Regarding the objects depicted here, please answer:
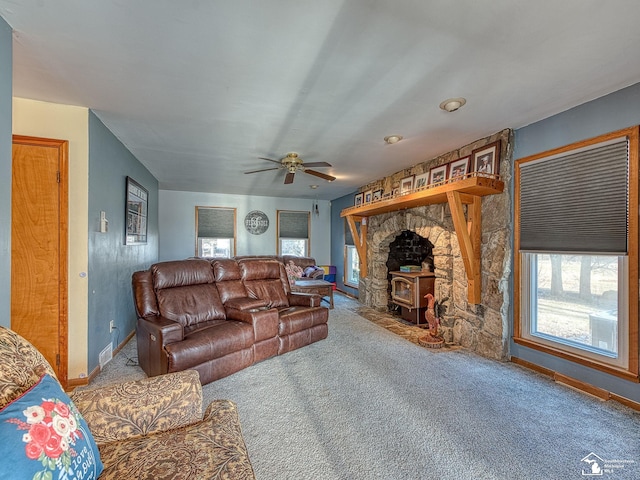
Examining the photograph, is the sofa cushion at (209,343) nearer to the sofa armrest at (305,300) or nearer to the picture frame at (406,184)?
the sofa armrest at (305,300)

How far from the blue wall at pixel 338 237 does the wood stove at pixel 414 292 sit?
2.21 metres

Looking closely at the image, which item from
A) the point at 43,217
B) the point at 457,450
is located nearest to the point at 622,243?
the point at 457,450

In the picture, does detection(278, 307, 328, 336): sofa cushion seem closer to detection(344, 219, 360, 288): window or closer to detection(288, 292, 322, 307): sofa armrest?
detection(288, 292, 322, 307): sofa armrest

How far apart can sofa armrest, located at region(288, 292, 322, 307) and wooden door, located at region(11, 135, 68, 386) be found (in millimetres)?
2390

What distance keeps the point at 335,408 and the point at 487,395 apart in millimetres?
1296

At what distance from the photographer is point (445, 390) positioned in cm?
248

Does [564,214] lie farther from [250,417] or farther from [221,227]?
[221,227]

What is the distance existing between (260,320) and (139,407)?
1.81 m

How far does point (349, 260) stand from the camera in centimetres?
711

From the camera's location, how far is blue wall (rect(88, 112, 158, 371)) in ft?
8.99

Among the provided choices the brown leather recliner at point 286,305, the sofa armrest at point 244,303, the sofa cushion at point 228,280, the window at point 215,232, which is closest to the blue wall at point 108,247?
the sofa cushion at point 228,280

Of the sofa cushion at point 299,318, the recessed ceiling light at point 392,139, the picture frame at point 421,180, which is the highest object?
the recessed ceiling light at point 392,139

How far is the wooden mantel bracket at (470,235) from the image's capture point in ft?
10.6

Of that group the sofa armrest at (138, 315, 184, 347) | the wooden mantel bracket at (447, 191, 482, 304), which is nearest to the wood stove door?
the wooden mantel bracket at (447, 191, 482, 304)
